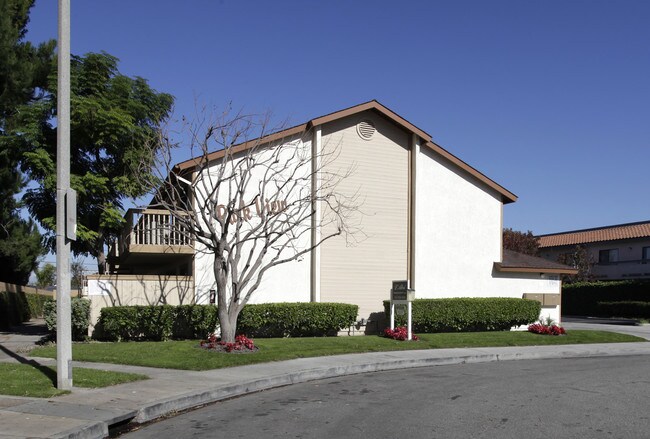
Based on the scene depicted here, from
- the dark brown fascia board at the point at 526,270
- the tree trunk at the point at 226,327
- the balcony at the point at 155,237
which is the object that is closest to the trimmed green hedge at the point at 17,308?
the balcony at the point at 155,237

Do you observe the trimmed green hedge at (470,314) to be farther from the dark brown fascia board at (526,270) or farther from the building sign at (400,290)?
the building sign at (400,290)

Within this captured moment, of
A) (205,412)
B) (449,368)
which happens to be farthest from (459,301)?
(205,412)

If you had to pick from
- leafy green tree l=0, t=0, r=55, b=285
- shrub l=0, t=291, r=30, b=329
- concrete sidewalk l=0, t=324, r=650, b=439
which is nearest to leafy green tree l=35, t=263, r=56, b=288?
Answer: shrub l=0, t=291, r=30, b=329

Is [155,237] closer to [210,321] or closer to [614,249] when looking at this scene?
[210,321]

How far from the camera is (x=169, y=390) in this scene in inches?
430

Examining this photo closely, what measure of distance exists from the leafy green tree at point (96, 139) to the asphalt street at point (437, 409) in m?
11.4

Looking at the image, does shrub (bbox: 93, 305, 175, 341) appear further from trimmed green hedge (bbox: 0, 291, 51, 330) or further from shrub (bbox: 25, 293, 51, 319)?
shrub (bbox: 25, 293, 51, 319)

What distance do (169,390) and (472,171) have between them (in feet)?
56.5

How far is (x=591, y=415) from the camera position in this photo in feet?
30.5

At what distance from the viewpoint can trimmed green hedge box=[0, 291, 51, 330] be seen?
28.3 m

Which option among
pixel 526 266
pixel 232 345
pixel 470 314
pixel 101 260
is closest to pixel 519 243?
pixel 526 266

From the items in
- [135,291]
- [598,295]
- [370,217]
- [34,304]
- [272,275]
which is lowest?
[34,304]

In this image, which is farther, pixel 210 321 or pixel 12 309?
pixel 12 309

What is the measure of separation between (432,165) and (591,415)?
16426mm
